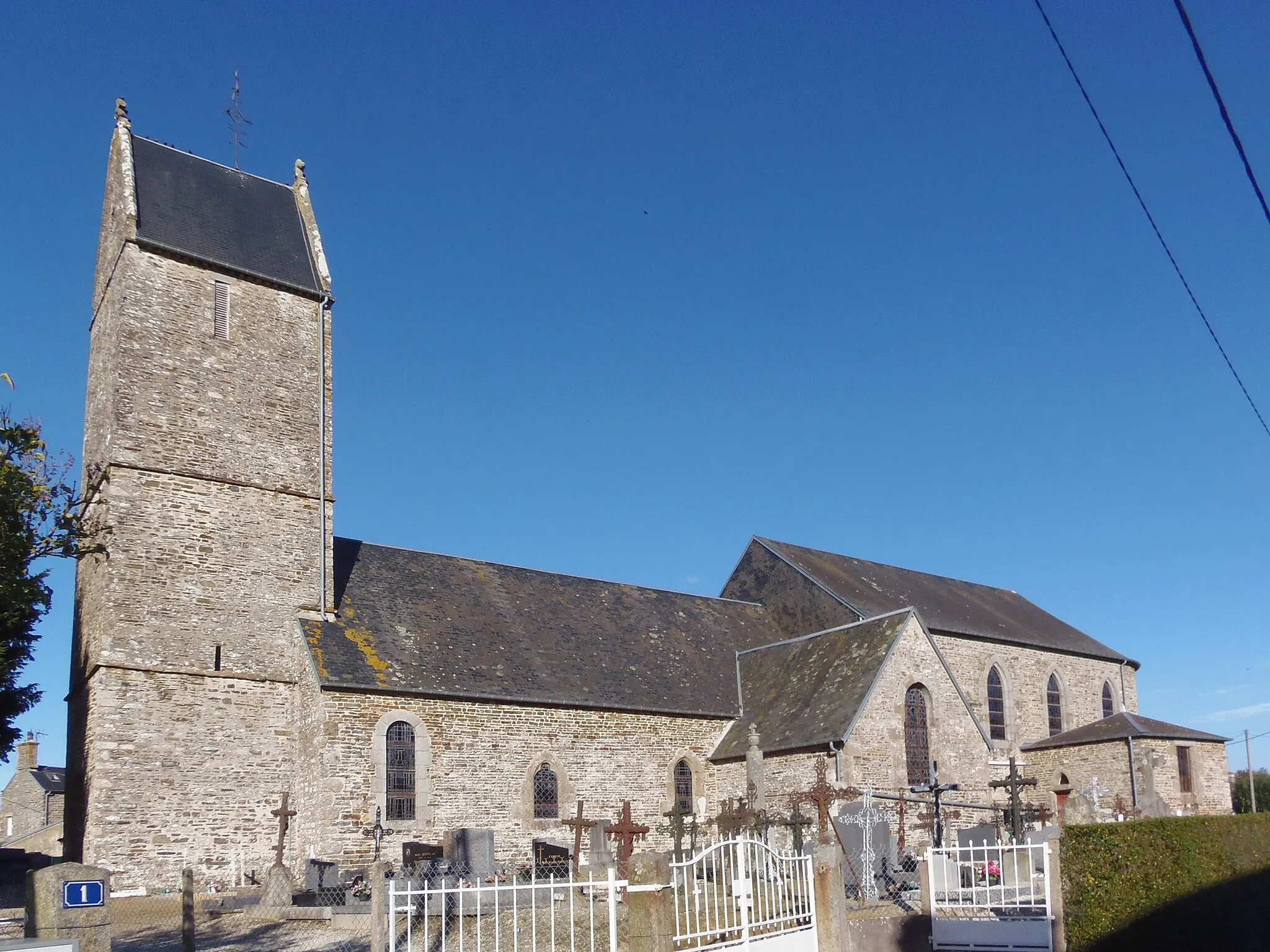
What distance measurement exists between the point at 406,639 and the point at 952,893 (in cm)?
1238

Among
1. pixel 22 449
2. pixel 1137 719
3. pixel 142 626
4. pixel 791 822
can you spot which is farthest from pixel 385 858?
pixel 1137 719

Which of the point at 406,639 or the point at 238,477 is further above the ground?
the point at 238,477

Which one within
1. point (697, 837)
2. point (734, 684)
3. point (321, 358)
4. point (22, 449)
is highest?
point (321, 358)

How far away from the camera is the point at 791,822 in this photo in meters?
18.2

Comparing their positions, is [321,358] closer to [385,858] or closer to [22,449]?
[22,449]

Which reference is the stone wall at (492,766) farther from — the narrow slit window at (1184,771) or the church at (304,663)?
the narrow slit window at (1184,771)

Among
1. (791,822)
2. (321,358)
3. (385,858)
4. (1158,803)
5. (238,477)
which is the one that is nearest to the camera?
(791,822)

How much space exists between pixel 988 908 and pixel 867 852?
367cm

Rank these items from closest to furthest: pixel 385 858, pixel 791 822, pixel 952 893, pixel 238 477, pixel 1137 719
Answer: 1. pixel 952 893
2. pixel 791 822
3. pixel 385 858
4. pixel 238 477
5. pixel 1137 719

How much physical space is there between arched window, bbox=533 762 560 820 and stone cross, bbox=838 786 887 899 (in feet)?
20.0

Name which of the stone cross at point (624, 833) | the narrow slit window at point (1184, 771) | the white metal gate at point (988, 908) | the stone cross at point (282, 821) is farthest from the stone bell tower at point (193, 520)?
the narrow slit window at point (1184, 771)

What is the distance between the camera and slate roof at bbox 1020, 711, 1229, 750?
29358 millimetres

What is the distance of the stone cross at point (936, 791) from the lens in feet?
64.0

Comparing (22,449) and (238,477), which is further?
(238,477)
